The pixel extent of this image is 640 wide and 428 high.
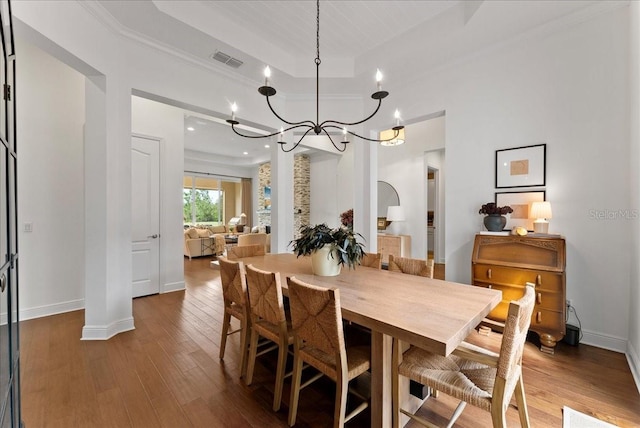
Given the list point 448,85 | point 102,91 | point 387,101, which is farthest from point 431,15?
point 102,91

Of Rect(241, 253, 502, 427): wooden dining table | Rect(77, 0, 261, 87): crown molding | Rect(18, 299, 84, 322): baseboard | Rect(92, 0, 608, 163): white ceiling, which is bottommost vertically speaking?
Rect(18, 299, 84, 322): baseboard

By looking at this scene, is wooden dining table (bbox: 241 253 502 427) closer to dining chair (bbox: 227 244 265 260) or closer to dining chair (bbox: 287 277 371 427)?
dining chair (bbox: 287 277 371 427)

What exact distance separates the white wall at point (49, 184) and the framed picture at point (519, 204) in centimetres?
527

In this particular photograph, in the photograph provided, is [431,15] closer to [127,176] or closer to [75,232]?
[127,176]

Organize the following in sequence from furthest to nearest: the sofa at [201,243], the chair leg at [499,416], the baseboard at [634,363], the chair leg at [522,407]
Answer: the sofa at [201,243] → the baseboard at [634,363] → the chair leg at [522,407] → the chair leg at [499,416]

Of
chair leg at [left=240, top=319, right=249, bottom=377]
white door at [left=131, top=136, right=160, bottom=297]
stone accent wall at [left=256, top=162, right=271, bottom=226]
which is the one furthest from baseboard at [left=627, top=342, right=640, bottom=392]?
stone accent wall at [left=256, top=162, right=271, bottom=226]

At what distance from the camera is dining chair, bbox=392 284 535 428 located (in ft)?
3.88

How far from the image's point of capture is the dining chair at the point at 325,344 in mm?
1407

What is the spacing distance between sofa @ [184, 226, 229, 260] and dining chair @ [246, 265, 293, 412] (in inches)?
244

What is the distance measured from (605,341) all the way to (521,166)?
1799mm

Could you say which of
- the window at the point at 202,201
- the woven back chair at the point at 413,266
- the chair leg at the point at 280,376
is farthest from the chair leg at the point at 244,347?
the window at the point at 202,201

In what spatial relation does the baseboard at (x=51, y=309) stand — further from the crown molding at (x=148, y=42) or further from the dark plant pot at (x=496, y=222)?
the dark plant pot at (x=496, y=222)

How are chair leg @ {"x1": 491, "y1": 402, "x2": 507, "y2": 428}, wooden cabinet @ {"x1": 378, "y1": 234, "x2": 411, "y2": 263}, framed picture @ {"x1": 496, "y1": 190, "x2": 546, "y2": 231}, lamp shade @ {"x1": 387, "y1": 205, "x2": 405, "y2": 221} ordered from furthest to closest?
1. lamp shade @ {"x1": 387, "y1": 205, "x2": 405, "y2": 221}
2. wooden cabinet @ {"x1": 378, "y1": 234, "x2": 411, "y2": 263}
3. framed picture @ {"x1": 496, "y1": 190, "x2": 546, "y2": 231}
4. chair leg @ {"x1": 491, "y1": 402, "x2": 507, "y2": 428}

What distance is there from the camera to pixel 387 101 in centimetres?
402
